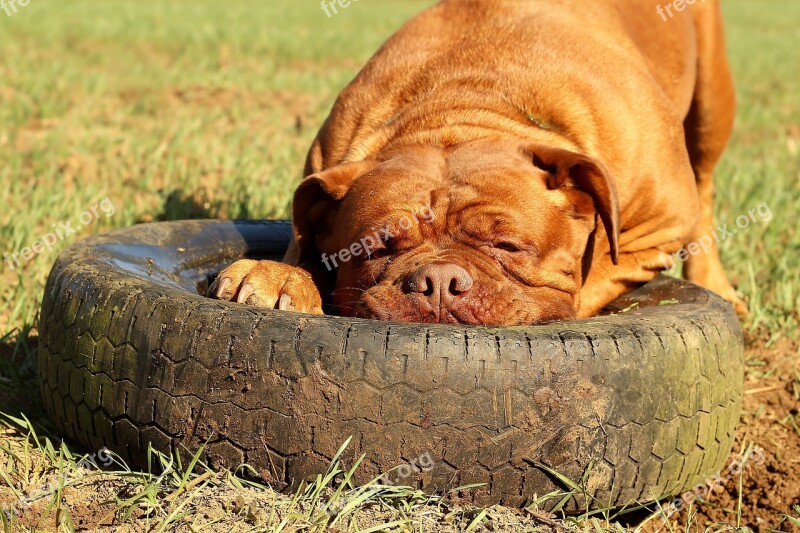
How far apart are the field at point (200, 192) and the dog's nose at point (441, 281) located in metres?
0.65

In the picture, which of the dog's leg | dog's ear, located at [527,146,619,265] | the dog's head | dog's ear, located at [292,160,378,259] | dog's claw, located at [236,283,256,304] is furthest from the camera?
the dog's leg

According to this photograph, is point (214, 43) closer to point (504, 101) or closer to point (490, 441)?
point (504, 101)

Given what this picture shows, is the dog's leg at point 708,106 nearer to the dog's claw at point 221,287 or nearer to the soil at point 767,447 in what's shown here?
the soil at point 767,447

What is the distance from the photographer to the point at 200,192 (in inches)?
241

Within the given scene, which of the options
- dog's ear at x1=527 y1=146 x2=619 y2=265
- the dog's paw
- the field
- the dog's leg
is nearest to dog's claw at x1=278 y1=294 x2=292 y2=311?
the dog's paw

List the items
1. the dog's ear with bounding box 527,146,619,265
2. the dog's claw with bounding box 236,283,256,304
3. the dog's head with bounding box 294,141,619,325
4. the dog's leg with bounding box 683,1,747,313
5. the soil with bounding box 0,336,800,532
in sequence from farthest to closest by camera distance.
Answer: the dog's leg with bounding box 683,1,747,313, the dog's ear with bounding box 527,146,619,265, the dog's claw with bounding box 236,283,256,304, the dog's head with bounding box 294,141,619,325, the soil with bounding box 0,336,800,532

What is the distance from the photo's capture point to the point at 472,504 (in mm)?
2500

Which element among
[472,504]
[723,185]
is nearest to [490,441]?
[472,504]

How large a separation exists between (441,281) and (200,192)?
11.9 feet

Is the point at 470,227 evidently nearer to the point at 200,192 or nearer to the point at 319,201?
the point at 319,201

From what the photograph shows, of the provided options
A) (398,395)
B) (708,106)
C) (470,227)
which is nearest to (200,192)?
(708,106)

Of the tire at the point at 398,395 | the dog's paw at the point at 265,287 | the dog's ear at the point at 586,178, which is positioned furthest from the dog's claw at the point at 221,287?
the dog's ear at the point at 586,178

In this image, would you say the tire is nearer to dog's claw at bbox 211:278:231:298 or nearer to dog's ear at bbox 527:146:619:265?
dog's claw at bbox 211:278:231:298

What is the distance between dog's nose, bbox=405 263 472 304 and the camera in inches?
112
